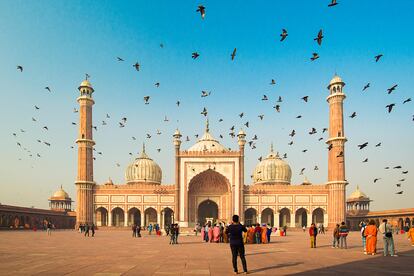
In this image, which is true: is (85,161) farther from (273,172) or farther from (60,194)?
(273,172)

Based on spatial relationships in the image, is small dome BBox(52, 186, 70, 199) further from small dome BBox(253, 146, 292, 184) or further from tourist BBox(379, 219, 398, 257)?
tourist BBox(379, 219, 398, 257)

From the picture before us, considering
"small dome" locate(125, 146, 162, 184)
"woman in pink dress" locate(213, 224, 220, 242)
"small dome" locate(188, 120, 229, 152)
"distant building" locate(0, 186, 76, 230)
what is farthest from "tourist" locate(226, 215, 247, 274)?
"small dome" locate(125, 146, 162, 184)

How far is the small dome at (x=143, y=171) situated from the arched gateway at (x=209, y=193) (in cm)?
1162

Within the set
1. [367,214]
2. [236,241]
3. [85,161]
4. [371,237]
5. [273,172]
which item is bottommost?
[367,214]

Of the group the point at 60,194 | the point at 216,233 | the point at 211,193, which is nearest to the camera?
the point at 216,233

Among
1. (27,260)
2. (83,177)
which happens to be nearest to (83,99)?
(83,177)

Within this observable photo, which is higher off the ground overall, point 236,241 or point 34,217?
point 236,241

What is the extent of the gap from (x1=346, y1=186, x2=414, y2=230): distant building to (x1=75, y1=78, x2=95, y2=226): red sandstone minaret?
3474 centimetres

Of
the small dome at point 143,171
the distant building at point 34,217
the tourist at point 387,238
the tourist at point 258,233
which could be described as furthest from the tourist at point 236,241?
the small dome at point 143,171

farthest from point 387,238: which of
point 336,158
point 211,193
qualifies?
point 211,193

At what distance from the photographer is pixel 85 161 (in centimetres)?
5203

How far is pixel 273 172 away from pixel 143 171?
19070 millimetres

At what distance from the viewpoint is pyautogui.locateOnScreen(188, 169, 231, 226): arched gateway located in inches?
2147

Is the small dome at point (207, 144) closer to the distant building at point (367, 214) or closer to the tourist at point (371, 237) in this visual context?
the distant building at point (367, 214)
